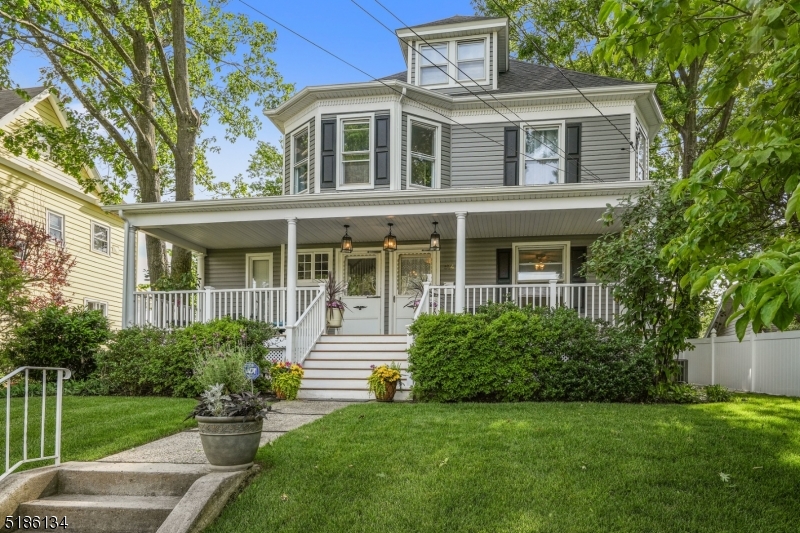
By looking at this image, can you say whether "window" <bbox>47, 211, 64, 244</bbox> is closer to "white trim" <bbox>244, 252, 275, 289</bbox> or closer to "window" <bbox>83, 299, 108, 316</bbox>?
"window" <bbox>83, 299, 108, 316</bbox>

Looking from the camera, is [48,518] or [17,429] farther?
[17,429]

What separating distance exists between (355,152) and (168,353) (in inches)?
216

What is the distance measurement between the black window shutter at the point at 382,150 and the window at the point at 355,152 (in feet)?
0.71

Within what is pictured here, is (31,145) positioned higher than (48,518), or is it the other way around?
(31,145)

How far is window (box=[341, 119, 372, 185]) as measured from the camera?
12578mm

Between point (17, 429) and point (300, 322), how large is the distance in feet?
15.5

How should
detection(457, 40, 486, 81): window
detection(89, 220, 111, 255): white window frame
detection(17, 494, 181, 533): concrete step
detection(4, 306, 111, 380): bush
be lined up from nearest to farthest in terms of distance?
1. detection(17, 494, 181, 533): concrete step
2. detection(4, 306, 111, 380): bush
3. detection(457, 40, 486, 81): window
4. detection(89, 220, 111, 255): white window frame

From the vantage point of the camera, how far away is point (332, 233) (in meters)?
12.8

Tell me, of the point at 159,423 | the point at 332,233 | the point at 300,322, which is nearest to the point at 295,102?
the point at 332,233

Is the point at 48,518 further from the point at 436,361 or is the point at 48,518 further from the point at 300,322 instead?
the point at 300,322

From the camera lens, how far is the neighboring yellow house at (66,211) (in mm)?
15469

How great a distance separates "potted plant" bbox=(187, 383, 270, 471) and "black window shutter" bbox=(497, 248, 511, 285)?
8.92m

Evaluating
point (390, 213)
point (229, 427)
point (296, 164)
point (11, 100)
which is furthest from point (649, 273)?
point (11, 100)

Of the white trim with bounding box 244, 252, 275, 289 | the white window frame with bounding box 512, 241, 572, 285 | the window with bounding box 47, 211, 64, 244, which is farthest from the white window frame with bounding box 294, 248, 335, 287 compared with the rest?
the window with bounding box 47, 211, 64, 244
